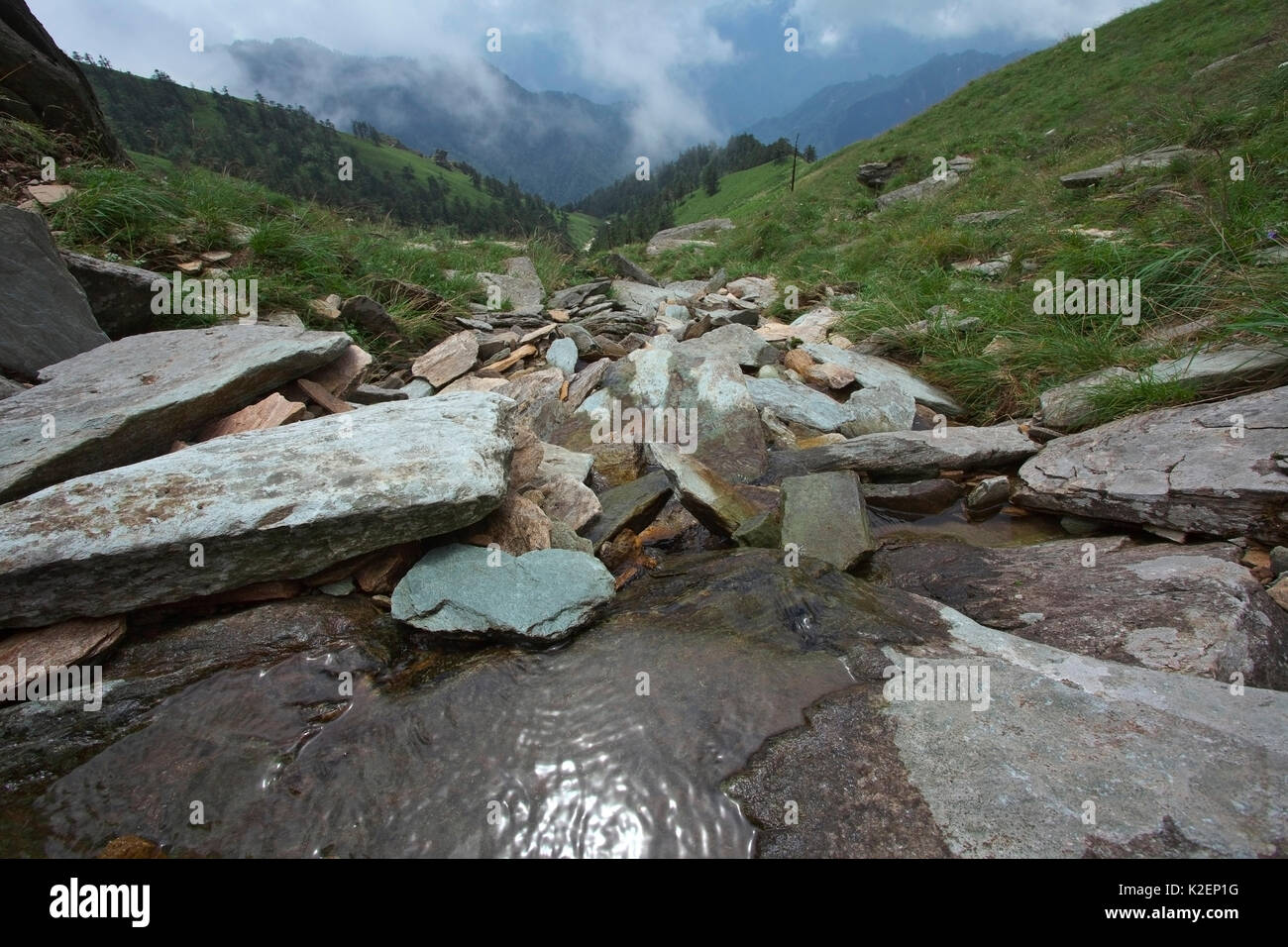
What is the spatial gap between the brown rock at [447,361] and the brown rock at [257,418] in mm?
2448

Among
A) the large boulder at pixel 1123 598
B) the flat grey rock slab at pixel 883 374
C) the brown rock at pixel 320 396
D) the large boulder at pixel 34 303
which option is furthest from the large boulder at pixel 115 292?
the flat grey rock slab at pixel 883 374

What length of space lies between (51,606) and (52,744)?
572 millimetres

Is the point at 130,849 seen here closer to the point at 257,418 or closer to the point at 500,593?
the point at 500,593

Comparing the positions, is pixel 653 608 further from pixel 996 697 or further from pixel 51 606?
pixel 51 606

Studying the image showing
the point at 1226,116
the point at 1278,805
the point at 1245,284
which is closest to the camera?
the point at 1278,805

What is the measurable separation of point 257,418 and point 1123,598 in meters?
4.93

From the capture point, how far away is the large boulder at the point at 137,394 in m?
2.82

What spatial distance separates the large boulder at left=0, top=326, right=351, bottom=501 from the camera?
2824mm

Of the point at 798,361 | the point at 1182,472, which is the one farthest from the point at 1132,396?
the point at 798,361

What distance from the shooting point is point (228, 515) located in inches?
93.0

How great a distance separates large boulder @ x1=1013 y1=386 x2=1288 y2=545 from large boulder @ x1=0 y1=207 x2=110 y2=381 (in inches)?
266

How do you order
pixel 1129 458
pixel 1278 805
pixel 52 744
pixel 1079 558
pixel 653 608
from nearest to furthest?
pixel 1278 805 → pixel 52 744 → pixel 653 608 → pixel 1079 558 → pixel 1129 458

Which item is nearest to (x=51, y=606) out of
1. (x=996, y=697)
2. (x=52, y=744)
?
(x=52, y=744)

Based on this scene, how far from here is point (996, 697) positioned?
2018 millimetres
